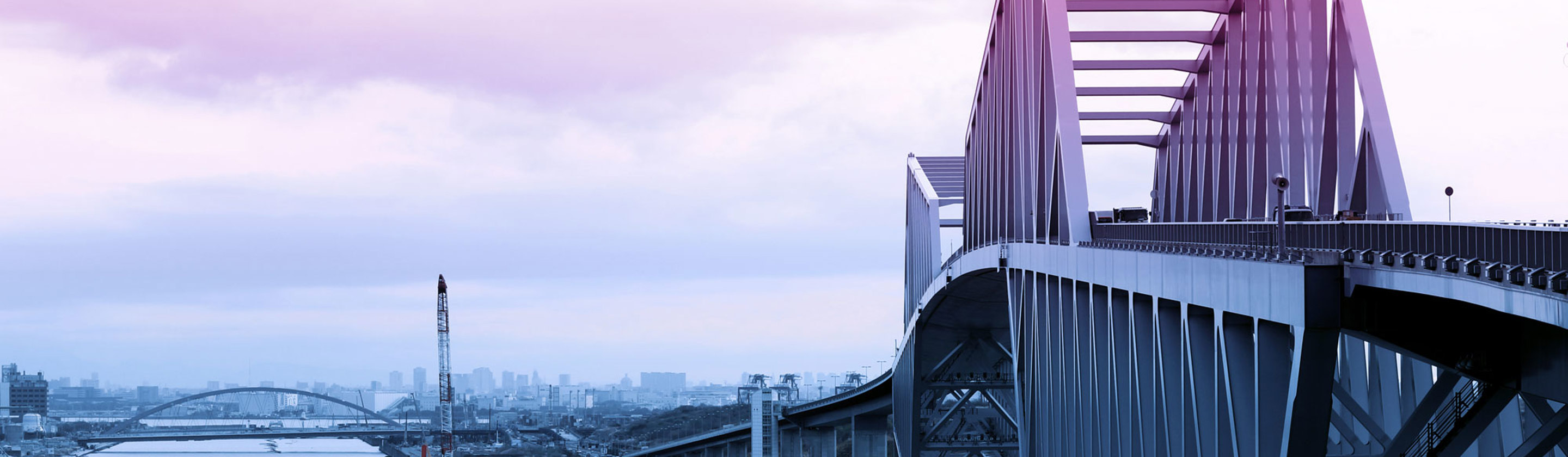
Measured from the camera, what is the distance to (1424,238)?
48.0 feet

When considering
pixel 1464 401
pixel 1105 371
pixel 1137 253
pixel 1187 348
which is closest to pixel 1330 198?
pixel 1105 371

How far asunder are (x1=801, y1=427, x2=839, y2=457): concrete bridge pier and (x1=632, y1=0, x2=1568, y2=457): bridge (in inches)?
1604

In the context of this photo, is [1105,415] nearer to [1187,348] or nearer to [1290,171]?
[1187,348]

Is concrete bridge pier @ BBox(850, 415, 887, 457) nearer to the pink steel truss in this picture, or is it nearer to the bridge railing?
the pink steel truss

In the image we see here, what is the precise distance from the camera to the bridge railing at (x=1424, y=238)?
40.7 ft

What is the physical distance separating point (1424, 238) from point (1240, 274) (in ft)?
11.0

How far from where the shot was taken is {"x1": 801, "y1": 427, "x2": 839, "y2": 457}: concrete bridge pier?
114375mm

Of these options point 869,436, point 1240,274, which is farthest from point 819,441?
point 1240,274

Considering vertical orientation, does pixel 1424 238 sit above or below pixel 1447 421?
above

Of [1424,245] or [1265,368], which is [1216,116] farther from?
[1424,245]

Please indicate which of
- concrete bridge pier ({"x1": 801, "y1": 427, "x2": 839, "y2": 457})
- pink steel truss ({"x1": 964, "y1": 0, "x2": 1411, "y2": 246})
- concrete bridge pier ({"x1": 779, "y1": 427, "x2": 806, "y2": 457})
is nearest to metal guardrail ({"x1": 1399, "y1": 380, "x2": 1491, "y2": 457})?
pink steel truss ({"x1": 964, "y1": 0, "x2": 1411, "y2": 246})

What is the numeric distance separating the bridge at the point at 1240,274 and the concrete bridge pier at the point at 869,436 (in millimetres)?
30903

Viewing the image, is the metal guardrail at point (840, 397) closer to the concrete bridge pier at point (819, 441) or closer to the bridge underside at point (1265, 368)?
the concrete bridge pier at point (819, 441)

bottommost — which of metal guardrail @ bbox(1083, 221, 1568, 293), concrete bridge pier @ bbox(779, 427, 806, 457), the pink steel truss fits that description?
concrete bridge pier @ bbox(779, 427, 806, 457)
